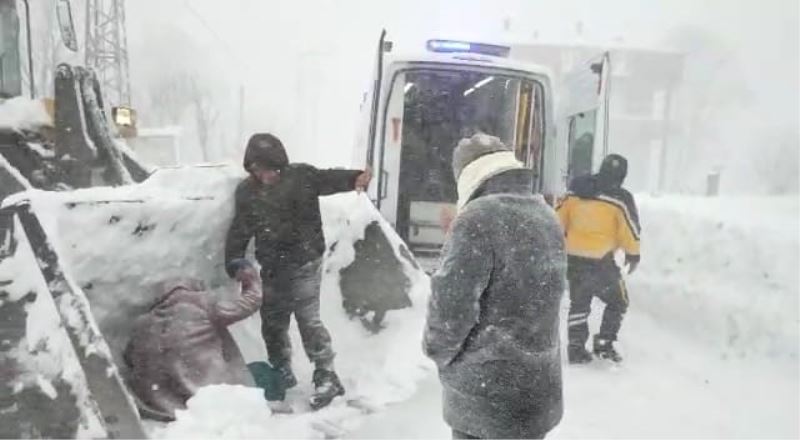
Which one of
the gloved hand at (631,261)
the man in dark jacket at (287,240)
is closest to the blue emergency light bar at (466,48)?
the man in dark jacket at (287,240)

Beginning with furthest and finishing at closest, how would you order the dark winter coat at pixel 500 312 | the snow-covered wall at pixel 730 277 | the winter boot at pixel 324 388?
1. the snow-covered wall at pixel 730 277
2. the winter boot at pixel 324 388
3. the dark winter coat at pixel 500 312

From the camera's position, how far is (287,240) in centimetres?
180

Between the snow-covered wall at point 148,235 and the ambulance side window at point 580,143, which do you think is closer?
the snow-covered wall at point 148,235

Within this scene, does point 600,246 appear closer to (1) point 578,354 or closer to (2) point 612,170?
(2) point 612,170

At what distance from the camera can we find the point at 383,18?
1958mm

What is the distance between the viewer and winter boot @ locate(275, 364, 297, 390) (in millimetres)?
1867

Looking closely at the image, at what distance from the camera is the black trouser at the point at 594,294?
2168 mm

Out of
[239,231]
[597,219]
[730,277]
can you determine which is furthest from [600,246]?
[239,231]

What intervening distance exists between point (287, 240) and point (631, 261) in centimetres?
Result: 111

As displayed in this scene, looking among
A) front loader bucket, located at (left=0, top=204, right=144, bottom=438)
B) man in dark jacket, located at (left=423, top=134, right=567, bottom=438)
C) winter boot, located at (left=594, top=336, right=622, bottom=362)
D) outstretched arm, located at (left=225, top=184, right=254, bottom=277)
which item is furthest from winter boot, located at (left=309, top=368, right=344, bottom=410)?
winter boot, located at (left=594, top=336, right=622, bottom=362)

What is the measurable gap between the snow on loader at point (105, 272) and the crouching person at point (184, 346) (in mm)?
38

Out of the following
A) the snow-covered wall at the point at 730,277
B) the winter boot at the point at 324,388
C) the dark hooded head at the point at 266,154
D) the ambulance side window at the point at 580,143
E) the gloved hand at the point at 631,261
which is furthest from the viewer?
the snow-covered wall at the point at 730,277

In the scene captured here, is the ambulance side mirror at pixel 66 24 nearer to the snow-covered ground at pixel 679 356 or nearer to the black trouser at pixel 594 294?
the snow-covered ground at pixel 679 356

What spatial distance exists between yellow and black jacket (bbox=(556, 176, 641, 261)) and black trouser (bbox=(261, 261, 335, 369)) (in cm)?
77
